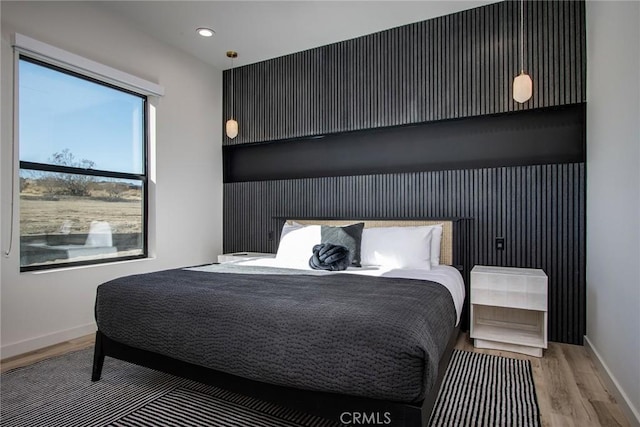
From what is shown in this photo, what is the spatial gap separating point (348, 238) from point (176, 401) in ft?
5.73

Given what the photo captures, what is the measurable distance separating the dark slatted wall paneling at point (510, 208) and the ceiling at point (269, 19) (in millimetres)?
1496

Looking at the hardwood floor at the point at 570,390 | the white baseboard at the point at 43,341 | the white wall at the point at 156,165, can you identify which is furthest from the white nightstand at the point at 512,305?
the white baseboard at the point at 43,341

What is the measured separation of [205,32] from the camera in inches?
145

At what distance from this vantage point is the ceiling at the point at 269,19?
3.23 meters

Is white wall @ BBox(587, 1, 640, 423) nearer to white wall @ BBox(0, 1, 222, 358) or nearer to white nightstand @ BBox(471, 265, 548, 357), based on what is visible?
white nightstand @ BBox(471, 265, 548, 357)

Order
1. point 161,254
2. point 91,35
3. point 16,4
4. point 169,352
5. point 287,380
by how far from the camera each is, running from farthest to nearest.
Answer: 1. point 161,254
2. point 91,35
3. point 16,4
4. point 169,352
5. point 287,380

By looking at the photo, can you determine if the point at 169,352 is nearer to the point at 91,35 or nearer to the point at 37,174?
the point at 37,174

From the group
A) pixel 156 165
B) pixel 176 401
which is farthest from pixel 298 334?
pixel 156 165

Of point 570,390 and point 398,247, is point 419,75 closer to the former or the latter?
point 398,247

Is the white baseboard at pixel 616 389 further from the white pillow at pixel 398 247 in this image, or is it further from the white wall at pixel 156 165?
the white wall at pixel 156 165

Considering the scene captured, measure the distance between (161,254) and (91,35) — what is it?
217 centimetres

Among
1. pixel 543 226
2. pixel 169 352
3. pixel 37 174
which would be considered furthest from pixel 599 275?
pixel 37 174

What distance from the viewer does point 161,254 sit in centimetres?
388

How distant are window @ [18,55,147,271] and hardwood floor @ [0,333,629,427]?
0.72m
